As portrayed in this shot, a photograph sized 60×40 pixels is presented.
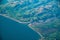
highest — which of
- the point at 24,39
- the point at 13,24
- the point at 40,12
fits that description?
the point at 40,12

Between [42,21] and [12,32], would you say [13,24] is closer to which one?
[12,32]

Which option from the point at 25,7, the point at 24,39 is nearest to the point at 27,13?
the point at 25,7

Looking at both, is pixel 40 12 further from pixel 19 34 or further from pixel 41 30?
pixel 19 34

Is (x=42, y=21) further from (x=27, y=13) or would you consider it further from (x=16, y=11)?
(x=16, y=11)

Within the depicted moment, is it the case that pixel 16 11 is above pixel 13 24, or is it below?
above

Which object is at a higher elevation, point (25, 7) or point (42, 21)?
point (25, 7)

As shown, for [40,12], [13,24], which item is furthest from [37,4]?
[13,24]

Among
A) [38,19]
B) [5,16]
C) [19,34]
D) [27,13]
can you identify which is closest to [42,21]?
[38,19]
